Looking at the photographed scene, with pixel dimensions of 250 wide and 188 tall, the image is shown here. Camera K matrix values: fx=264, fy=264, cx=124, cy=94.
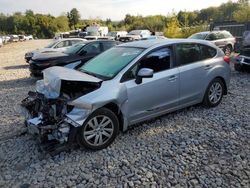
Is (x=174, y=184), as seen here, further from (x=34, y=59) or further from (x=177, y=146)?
(x=34, y=59)

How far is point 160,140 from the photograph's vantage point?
14.8ft

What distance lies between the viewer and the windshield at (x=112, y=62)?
4.59 meters

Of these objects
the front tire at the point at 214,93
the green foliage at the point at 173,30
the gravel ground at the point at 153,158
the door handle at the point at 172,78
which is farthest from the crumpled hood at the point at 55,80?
the green foliage at the point at 173,30

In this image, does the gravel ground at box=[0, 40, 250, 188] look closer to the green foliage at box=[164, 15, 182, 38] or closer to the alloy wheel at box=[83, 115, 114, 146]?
the alloy wheel at box=[83, 115, 114, 146]

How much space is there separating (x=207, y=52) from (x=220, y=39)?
34.1ft

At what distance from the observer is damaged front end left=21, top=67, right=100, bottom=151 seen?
392cm

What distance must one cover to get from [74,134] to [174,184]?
1.59m

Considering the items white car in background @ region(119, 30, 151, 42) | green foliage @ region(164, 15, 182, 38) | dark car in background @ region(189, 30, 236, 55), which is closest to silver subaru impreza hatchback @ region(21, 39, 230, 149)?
dark car in background @ region(189, 30, 236, 55)

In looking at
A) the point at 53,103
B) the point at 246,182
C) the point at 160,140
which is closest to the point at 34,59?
the point at 53,103

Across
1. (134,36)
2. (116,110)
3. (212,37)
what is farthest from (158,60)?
(134,36)

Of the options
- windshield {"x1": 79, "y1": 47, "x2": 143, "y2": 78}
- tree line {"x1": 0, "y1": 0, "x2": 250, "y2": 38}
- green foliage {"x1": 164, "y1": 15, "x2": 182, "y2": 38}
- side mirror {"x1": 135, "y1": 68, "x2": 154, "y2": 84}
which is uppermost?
tree line {"x1": 0, "y1": 0, "x2": 250, "y2": 38}

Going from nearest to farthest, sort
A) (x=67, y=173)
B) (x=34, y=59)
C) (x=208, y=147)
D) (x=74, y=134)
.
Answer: (x=67, y=173)
(x=74, y=134)
(x=208, y=147)
(x=34, y=59)

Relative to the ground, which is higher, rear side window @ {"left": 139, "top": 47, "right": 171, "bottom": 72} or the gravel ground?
rear side window @ {"left": 139, "top": 47, "right": 171, "bottom": 72}

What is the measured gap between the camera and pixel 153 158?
3979 millimetres
